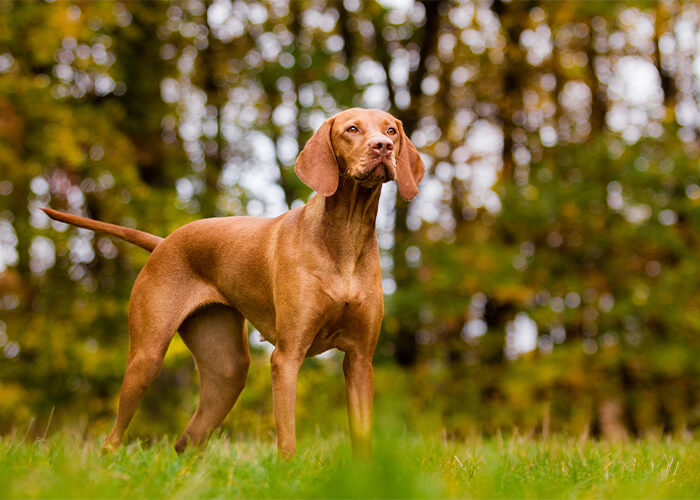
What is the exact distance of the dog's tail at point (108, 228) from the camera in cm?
421

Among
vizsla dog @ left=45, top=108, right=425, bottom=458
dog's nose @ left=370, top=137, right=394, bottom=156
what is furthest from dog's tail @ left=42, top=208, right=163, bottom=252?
dog's nose @ left=370, top=137, right=394, bottom=156

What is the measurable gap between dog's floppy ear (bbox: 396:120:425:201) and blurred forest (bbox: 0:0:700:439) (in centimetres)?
616

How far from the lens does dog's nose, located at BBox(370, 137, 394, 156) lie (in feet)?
11.1

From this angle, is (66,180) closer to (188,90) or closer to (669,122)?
(188,90)

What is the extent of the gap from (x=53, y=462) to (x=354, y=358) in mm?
1498

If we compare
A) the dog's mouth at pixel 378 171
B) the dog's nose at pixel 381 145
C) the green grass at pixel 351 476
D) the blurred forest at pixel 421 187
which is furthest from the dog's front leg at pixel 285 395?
the blurred forest at pixel 421 187

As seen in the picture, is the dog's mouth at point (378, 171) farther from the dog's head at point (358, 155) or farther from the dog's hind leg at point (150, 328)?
the dog's hind leg at point (150, 328)

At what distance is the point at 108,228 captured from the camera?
168 inches

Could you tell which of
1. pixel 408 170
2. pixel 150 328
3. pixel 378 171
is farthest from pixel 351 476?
pixel 150 328

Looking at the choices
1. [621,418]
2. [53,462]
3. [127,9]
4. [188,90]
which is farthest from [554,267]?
[53,462]

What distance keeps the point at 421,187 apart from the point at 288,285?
9306 mm

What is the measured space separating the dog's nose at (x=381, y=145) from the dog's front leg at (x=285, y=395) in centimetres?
109

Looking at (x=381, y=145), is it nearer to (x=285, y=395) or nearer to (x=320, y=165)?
(x=320, y=165)

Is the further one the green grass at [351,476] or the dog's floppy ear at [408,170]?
the dog's floppy ear at [408,170]
